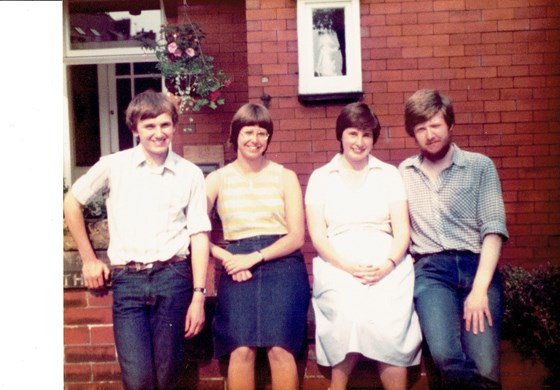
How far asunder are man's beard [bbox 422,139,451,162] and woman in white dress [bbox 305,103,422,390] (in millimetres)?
172

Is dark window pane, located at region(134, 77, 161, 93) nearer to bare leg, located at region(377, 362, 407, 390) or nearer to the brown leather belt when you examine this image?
the brown leather belt

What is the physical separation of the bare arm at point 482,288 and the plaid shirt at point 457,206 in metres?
0.06

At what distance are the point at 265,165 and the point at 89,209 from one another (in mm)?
1222

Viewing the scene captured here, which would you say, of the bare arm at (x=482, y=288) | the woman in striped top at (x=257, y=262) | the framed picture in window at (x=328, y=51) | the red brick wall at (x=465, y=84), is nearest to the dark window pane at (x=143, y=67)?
the red brick wall at (x=465, y=84)

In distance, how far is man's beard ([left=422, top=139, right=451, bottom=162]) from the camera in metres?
2.81

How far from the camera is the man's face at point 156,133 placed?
270 centimetres

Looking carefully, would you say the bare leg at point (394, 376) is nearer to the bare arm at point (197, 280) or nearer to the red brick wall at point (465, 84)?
the bare arm at point (197, 280)

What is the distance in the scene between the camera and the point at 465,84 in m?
4.17

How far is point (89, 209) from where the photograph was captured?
3537 millimetres

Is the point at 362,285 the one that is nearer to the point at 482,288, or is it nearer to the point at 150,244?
the point at 482,288

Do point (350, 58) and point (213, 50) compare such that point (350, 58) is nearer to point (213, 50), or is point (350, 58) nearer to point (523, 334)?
point (213, 50)

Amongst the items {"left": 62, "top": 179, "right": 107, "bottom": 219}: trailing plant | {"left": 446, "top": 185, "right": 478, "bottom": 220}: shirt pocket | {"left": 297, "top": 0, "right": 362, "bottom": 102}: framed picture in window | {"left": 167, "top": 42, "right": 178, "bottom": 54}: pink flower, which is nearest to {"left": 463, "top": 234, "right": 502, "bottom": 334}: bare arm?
{"left": 446, "top": 185, "right": 478, "bottom": 220}: shirt pocket

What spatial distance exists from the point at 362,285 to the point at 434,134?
0.76m

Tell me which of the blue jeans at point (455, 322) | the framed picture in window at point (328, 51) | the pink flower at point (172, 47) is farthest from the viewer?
the pink flower at point (172, 47)
